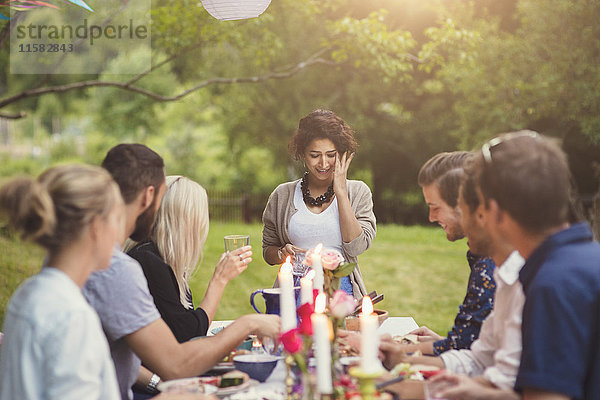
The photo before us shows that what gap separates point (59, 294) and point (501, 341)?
1.19 metres

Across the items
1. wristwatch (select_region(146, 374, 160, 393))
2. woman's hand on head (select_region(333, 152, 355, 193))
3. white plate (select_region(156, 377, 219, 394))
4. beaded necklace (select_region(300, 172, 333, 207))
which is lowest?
wristwatch (select_region(146, 374, 160, 393))

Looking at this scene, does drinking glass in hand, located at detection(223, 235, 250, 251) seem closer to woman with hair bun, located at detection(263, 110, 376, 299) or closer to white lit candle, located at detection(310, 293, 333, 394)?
woman with hair bun, located at detection(263, 110, 376, 299)

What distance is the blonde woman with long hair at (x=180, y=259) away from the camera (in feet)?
7.77

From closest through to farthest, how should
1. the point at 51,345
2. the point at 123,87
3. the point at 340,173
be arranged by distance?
the point at 51,345 → the point at 340,173 → the point at 123,87

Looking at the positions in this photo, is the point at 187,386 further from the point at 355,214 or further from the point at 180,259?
the point at 355,214

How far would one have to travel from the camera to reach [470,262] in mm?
2242

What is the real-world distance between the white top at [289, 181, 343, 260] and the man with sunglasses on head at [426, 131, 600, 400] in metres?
1.72

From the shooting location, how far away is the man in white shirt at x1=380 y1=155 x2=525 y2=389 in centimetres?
170

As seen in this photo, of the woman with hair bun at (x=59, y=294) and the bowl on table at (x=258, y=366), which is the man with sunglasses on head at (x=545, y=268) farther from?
the woman with hair bun at (x=59, y=294)

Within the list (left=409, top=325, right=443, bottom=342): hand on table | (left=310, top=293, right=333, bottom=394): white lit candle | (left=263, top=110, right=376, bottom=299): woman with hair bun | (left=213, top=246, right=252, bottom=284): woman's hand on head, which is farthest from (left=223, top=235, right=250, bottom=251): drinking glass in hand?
(left=310, top=293, right=333, bottom=394): white lit candle

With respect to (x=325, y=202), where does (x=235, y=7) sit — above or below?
above

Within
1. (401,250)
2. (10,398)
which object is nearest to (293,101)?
(401,250)

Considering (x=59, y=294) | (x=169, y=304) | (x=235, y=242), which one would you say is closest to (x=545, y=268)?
(x=59, y=294)

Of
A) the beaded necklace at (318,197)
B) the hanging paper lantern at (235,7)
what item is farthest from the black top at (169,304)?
the hanging paper lantern at (235,7)
